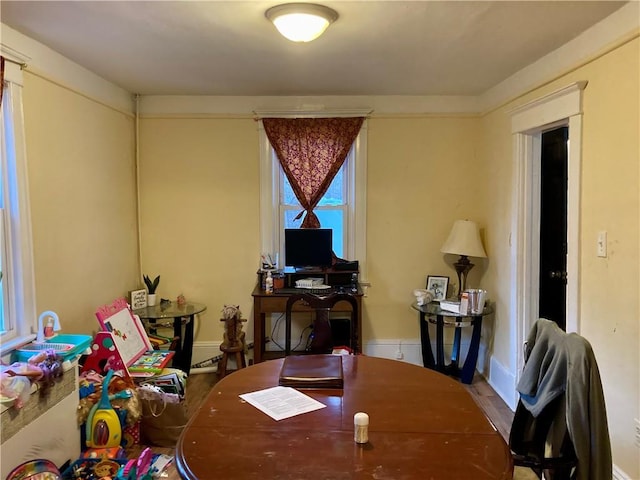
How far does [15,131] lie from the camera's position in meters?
2.55

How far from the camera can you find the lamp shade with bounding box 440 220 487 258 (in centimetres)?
390

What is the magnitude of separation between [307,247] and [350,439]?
8.55ft

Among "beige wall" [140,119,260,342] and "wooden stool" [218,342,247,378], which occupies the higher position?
"beige wall" [140,119,260,342]

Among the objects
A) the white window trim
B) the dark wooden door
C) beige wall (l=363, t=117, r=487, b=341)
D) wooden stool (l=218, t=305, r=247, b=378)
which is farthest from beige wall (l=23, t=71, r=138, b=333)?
the dark wooden door

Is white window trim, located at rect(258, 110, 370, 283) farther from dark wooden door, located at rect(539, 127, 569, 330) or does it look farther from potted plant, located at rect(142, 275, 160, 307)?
dark wooden door, located at rect(539, 127, 569, 330)

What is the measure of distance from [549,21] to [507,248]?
1.64 meters

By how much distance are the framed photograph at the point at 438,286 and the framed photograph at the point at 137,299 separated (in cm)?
232

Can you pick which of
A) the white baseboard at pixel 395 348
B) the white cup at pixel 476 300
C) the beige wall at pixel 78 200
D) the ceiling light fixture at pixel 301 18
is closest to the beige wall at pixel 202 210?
the beige wall at pixel 78 200

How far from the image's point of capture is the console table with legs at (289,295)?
3820mm

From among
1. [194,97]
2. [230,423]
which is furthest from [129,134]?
[230,423]

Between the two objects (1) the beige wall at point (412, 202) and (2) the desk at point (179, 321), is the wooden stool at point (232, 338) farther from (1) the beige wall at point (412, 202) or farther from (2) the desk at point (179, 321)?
(1) the beige wall at point (412, 202)

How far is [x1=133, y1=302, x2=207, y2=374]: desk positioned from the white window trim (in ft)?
2.62

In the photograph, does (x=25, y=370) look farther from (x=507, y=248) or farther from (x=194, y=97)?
(x=507, y=248)

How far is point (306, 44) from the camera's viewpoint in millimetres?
2771
